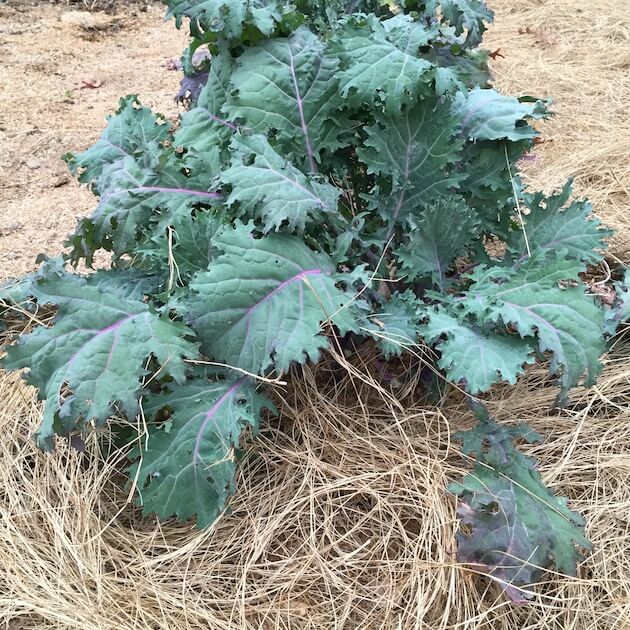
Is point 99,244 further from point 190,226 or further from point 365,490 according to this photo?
point 365,490

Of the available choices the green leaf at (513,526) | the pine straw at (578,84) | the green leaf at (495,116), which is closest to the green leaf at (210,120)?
the green leaf at (495,116)

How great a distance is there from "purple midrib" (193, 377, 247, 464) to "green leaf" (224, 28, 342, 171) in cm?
71

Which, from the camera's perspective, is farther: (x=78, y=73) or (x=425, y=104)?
(x=78, y=73)

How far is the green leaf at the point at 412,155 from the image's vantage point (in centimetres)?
170

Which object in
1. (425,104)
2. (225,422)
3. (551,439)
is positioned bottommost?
(551,439)

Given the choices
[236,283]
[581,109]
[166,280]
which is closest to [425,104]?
[236,283]

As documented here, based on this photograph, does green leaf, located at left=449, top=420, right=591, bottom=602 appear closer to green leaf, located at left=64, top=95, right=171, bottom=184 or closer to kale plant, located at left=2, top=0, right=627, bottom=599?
kale plant, located at left=2, top=0, right=627, bottom=599

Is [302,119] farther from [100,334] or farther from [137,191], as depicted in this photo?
[100,334]

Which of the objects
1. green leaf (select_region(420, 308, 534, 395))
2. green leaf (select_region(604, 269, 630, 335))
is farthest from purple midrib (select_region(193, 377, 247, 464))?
green leaf (select_region(604, 269, 630, 335))

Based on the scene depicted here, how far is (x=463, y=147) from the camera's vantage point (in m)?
1.83

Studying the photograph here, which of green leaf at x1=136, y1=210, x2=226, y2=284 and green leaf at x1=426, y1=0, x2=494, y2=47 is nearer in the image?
green leaf at x1=136, y1=210, x2=226, y2=284

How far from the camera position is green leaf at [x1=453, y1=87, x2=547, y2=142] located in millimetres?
1739

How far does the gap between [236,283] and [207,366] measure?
0.26 meters

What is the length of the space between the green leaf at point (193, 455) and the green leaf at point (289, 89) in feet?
2.57
